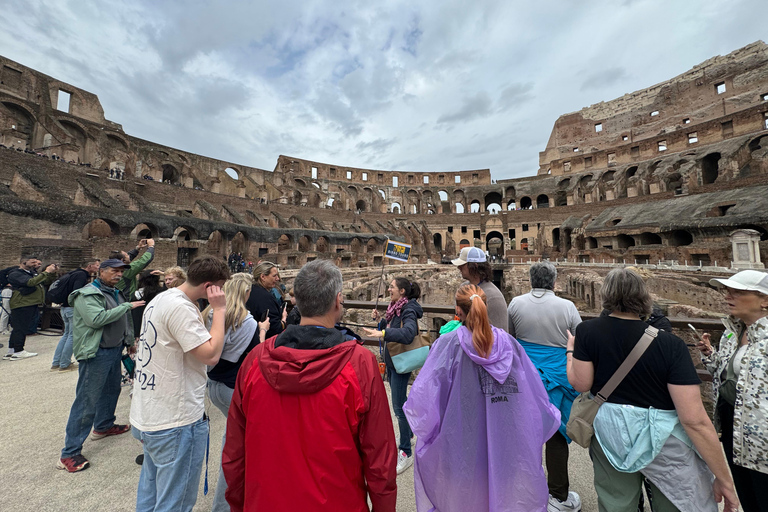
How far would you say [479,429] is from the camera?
5.60 ft

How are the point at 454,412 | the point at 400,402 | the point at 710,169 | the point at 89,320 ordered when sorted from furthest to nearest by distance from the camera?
the point at 710,169, the point at 400,402, the point at 89,320, the point at 454,412

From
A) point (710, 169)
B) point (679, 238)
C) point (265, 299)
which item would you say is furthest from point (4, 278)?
point (710, 169)

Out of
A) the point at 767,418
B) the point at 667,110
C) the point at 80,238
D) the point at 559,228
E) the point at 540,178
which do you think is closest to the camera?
the point at 767,418

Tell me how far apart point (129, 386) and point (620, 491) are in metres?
5.50

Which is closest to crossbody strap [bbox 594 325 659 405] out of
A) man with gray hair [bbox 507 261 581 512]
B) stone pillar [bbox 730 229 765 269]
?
man with gray hair [bbox 507 261 581 512]

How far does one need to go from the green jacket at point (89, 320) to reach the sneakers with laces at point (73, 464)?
2.70 feet

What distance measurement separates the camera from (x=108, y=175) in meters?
21.3

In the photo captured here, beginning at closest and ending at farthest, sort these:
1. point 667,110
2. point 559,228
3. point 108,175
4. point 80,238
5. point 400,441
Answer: point 400,441
point 80,238
point 108,175
point 559,228
point 667,110

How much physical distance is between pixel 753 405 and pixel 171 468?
10.8 feet

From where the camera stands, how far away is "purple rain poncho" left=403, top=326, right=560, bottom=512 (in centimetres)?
164

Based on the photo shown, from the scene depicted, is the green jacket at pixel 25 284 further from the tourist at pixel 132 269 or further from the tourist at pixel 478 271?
the tourist at pixel 478 271

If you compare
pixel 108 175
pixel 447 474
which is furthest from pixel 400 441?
pixel 108 175

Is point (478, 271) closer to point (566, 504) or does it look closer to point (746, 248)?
point (566, 504)

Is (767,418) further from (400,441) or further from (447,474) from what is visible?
(400,441)
